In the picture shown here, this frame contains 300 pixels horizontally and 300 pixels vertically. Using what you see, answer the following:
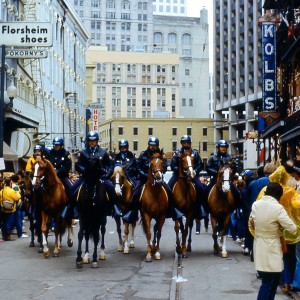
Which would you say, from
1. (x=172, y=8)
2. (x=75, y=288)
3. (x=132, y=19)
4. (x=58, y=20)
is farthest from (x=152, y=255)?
(x=172, y=8)

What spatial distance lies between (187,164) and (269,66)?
28230 millimetres

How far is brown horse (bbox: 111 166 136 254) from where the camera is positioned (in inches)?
666

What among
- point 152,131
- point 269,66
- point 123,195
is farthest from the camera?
point 152,131

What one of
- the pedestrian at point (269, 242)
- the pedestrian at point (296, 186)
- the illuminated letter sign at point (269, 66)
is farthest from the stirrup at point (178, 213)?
the illuminated letter sign at point (269, 66)

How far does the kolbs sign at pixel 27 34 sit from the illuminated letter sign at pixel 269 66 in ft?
57.2

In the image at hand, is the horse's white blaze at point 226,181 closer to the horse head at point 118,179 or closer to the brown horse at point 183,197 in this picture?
the brown horse at point 183,197

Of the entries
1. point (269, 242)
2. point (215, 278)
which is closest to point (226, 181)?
point (215, 278)

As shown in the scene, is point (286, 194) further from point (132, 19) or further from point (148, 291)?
point (132, 19)

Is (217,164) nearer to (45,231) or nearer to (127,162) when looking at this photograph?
(127,162)

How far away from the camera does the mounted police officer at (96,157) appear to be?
14.8m

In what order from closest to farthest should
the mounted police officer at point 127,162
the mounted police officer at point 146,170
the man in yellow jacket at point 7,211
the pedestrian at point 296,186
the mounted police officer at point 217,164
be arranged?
1. the pedestrian at point 296,186
2. the mounted police officer at point 146,170
3. the mounted police officer at point 217,164
4. the mounted police officer at point 127,162
5. the man in yellow jacket at point 7,211

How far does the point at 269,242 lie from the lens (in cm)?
914

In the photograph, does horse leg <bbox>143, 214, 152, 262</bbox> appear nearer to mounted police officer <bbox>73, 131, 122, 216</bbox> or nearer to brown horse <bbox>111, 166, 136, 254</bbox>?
mounted police officer <bbox>73, 131, 122, 216</bbox>

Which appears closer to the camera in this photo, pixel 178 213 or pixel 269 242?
pixel 269 242
